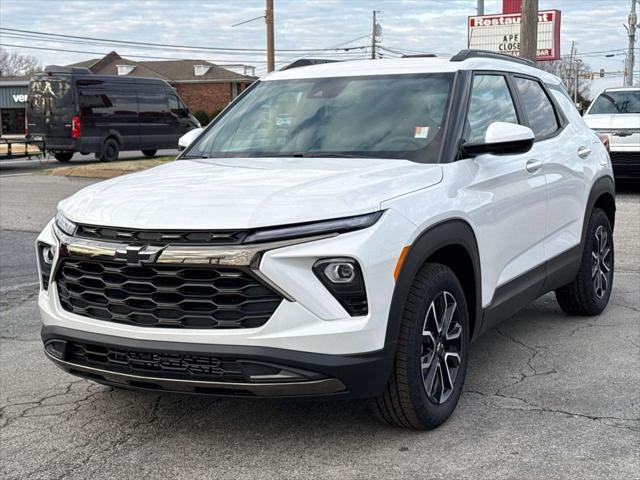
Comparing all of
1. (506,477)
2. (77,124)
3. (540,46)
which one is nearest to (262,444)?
(506,477)

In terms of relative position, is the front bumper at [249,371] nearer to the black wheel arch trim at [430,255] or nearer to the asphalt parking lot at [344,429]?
the black wheel arch trim at [430,255]

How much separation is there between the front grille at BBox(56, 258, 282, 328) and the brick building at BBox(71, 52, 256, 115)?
6089 cm

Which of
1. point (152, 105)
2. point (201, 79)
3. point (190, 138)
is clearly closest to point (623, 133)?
point (190, 138)

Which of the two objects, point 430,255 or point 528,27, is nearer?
point 430,255

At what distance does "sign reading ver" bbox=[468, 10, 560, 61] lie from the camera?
2381 cm

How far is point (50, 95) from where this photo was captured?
79.4ft

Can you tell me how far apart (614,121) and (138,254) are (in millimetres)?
12868

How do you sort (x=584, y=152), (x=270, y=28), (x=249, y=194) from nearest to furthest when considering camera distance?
(x=249, y=194)
(x=584, y=152)
(x=270, y=28)

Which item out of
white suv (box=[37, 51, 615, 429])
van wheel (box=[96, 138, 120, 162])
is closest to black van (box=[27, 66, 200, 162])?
van wheel (box=[96, 138, 120, 162])

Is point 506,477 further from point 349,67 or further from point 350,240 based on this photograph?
point 349,67

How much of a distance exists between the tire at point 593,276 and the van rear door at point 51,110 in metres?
20.1

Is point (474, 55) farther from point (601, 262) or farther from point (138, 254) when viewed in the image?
point (138, 254)

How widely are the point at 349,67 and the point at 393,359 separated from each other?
7.24 feet

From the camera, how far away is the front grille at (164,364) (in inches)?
138
